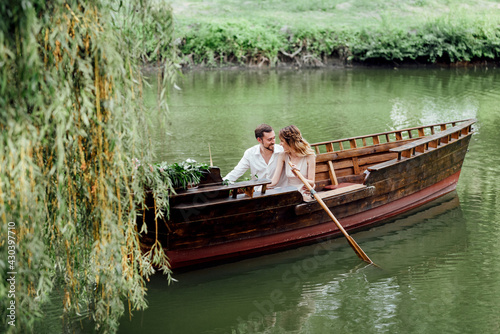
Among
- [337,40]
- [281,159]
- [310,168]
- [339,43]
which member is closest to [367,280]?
[310,168]

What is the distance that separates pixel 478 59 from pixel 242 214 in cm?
2424

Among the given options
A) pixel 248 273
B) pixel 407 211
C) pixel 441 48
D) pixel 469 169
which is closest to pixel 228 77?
pixel 441 48

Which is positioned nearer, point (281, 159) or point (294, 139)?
point (294, 139)

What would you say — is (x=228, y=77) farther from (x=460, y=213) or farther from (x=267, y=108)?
(x=460, y=213)

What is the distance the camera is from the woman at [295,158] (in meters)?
7.62

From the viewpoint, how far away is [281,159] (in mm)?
7828

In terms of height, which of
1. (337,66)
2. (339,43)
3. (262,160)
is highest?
(339,43)

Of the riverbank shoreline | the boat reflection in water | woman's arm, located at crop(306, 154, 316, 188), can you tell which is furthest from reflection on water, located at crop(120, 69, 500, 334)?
the riverbank shoreline

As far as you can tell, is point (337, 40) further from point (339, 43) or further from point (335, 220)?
point (335, 220)

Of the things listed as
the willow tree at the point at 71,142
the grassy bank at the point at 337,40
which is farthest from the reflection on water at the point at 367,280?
the grassy bank at the point at 337,40

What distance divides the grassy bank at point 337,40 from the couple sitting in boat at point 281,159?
19370mm

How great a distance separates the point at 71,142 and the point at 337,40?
25.5 metres

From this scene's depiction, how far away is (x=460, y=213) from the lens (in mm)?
9367

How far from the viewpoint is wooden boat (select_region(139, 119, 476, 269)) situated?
21.7 ft
